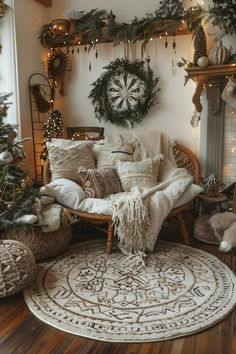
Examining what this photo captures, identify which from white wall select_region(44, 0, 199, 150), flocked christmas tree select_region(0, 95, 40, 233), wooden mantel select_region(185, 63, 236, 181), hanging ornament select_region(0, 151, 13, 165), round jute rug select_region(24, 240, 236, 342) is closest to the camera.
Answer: round jute rug select_region(24, 240, 236, 342)

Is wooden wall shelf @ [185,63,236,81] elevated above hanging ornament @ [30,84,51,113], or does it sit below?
above

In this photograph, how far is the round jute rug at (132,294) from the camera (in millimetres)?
1739

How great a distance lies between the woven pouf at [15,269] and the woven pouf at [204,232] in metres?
1.57

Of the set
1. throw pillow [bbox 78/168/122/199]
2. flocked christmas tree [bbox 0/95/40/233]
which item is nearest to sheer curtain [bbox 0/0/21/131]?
flocked christmas tree [bbox 0/95/40/233]

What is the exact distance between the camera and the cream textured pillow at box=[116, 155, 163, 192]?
2988mm

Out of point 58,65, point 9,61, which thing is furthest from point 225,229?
point 9,61

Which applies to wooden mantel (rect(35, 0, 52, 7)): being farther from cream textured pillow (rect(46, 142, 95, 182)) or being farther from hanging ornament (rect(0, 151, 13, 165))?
hanging ornament (rect(0, 151, 13, 165))

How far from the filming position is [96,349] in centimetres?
158

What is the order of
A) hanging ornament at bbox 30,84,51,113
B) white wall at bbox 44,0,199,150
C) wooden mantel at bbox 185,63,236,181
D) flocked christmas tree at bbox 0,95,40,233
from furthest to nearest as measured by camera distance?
hanging ornament at bbox 30,84,51,113, white wall at bbox 44,0,199,150, wooden mantel at bbox 185,63,236,181, flocked christmas tree at bbox 0,95,40,233

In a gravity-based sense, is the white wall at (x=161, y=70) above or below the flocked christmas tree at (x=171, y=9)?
below

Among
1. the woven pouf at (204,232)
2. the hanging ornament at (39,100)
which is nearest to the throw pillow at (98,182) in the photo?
the woven pouf at (204,232)

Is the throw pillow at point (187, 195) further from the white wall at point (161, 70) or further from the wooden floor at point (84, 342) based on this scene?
the wooden floor at point (84, 342)

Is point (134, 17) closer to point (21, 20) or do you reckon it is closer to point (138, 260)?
point (21, 20)

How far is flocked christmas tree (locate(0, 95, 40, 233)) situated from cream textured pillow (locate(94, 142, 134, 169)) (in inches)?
30.1
